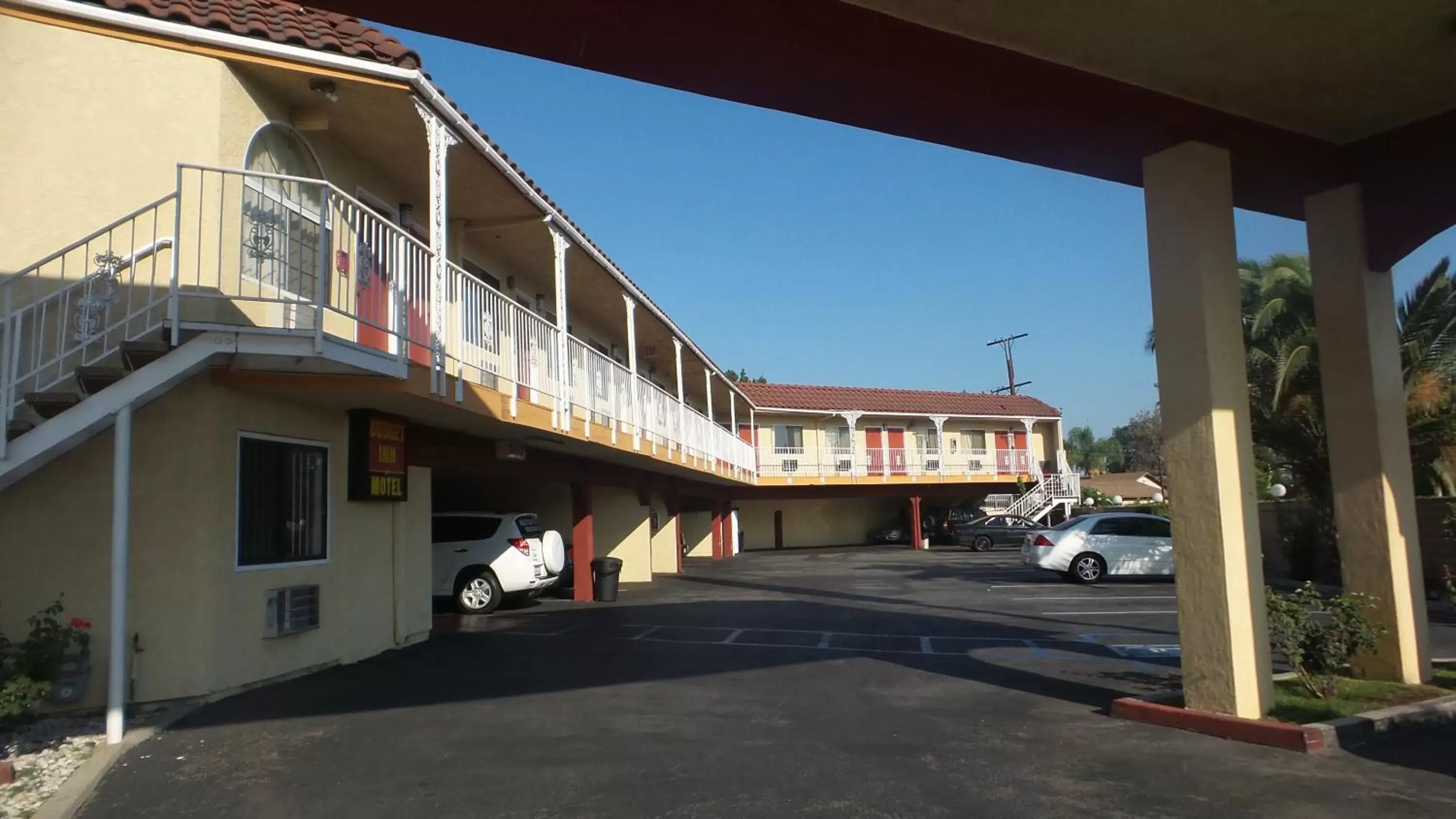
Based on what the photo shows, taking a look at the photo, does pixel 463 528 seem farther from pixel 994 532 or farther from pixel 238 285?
pixel 994 532

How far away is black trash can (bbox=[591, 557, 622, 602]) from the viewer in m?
18.9

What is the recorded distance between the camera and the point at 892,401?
44.6m

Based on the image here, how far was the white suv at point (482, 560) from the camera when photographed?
1642 centimetres

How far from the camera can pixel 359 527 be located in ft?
36.8

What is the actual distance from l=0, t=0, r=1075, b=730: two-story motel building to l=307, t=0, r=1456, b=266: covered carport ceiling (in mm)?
3317

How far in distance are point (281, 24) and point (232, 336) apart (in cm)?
340

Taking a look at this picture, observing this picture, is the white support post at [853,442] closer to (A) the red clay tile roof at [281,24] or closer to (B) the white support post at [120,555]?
(A) the red clay tile roof at [281,24]

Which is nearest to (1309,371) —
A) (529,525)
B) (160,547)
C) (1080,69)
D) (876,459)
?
(1080,69)

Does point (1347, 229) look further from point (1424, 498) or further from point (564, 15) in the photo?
point (1424, 498)

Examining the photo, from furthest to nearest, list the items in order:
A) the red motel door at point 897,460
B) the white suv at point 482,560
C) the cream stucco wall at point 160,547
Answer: the red motel door at point 897,460, the white suv at point 482,560, the cream stucco wall at point 160,547

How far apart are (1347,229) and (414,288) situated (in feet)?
27.9

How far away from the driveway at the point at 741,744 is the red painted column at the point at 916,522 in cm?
2838

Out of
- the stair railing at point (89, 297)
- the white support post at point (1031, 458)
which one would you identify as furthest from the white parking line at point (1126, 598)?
the white support post at point (1031, 458)

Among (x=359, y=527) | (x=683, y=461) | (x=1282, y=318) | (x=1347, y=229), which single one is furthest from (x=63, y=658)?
(x=1282, y=318)
